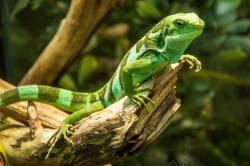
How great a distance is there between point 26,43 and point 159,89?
323cm

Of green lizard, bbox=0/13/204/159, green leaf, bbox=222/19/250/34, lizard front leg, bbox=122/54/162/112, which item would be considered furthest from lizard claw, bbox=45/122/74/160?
green leaf, bbox=222/19/250/34

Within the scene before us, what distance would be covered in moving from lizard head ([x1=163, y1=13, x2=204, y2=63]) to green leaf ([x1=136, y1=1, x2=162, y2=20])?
152cm

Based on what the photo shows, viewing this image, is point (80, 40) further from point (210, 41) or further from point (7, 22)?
point (210, 41)

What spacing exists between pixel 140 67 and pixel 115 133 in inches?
28.5

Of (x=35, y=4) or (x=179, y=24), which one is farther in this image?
(x=35, y=4)

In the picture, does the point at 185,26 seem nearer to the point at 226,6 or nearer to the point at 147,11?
the point at 147,11

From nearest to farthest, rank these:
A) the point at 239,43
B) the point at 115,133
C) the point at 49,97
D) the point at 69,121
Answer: the point at 115,133, the point at 69,121, the point at 49,97, the point at 239,43

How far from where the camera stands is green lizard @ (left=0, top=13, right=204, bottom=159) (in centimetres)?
266

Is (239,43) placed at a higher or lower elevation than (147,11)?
lower

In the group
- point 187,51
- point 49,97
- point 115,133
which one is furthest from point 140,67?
point 187,51

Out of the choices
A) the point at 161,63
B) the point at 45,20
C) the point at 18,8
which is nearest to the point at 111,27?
the point at 45,20

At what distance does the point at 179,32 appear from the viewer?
8.73 feet

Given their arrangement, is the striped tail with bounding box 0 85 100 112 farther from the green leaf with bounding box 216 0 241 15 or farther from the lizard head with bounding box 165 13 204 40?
the green leaf with bounding box 216 0 241 15

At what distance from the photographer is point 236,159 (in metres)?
4.58
